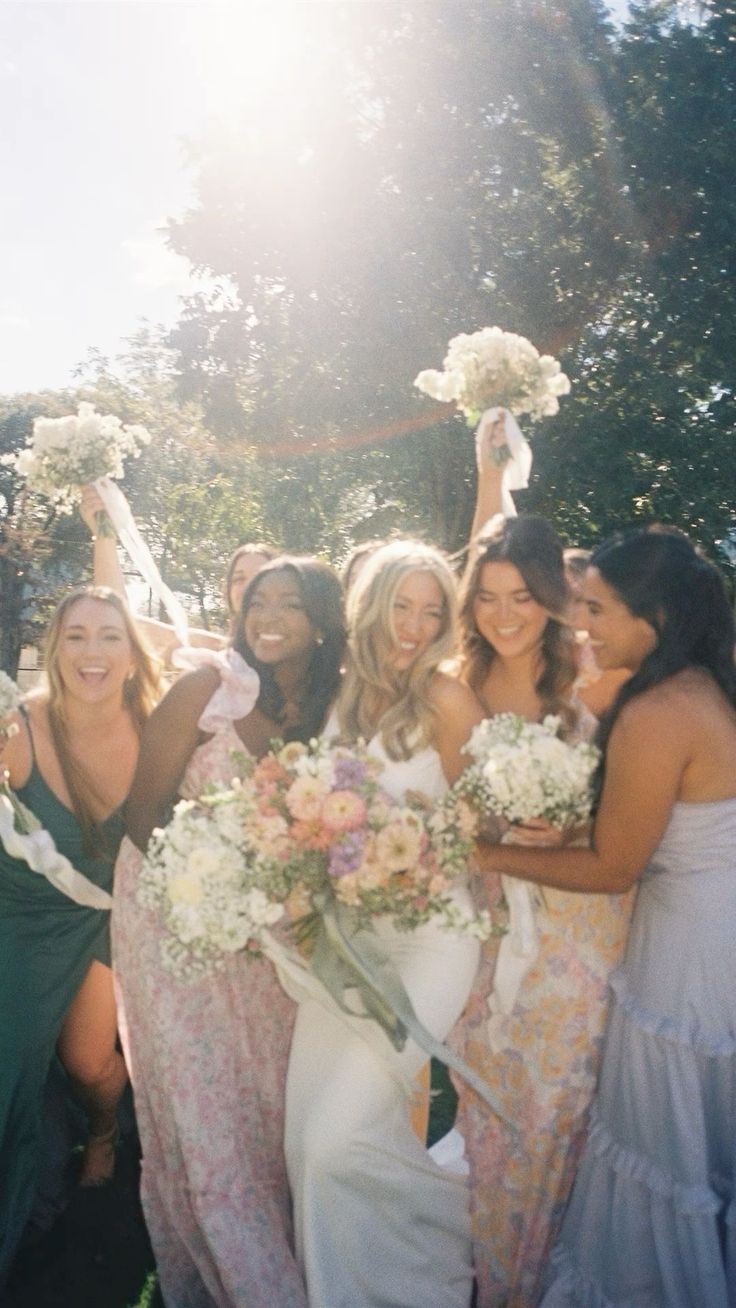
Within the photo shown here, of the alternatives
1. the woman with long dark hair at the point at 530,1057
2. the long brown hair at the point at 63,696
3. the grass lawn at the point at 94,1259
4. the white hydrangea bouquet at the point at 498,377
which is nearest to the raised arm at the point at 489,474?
the white hydrangea bouquet at the point at 498,377

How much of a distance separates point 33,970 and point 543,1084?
6.71 ft

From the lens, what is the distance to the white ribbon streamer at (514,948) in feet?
12.9

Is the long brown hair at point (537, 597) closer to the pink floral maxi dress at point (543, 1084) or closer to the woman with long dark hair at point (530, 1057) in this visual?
the woman with long dark hair at point (530, 1057)

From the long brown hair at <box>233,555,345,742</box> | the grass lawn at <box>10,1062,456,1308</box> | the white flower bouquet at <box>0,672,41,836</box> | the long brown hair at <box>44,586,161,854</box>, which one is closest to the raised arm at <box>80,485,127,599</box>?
the long brown hair at <box>44,586,161,854</box>

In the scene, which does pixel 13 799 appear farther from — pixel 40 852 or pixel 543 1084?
pixel 543 1084

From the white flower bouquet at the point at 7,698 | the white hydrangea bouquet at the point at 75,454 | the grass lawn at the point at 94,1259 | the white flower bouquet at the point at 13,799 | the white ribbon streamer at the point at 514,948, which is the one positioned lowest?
the grass lawn at the point at 94,1259

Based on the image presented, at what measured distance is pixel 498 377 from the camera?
5406mm

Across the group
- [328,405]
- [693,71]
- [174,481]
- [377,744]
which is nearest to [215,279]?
[328,405]

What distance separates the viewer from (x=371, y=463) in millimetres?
16516

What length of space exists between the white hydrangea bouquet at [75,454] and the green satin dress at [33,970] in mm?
1515

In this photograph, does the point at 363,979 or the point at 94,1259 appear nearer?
the point at 363,979

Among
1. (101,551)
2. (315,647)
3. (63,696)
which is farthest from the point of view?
(101,551)

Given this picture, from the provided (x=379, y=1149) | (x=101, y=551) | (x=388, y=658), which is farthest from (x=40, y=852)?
(x=101, y=551)

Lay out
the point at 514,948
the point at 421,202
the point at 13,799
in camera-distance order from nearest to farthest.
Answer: the point at 514,948 → the point at 13,799 → the point at 421,202
